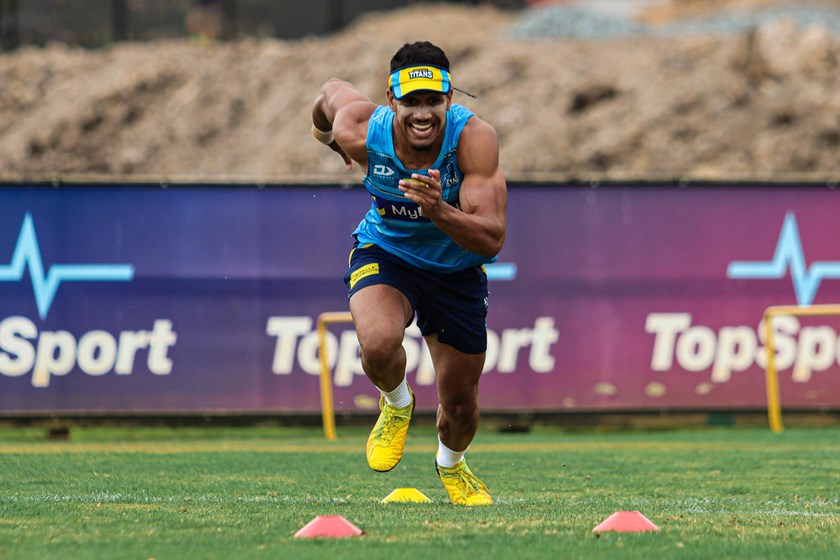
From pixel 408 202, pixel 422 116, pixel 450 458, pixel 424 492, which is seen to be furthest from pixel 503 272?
pixel 422 116

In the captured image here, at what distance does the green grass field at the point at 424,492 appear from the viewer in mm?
5980

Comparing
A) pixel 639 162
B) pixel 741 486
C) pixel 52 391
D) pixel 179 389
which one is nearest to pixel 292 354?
pixel 179 389

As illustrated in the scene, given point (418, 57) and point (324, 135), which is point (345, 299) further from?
point (418, 57)

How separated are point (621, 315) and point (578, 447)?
213cm

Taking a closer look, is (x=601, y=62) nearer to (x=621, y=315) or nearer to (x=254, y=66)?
(x=254, y=66)

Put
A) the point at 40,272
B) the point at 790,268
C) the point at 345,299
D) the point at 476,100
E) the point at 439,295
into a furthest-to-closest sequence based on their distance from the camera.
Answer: the point at 476,100, the point at 790,268, the point at 345,299, the point at 40,272, the point at 439,295

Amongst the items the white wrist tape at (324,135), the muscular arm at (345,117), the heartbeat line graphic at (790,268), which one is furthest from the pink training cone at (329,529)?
the heartbeat line graphic at (790,268)

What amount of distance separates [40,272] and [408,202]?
6916 mm

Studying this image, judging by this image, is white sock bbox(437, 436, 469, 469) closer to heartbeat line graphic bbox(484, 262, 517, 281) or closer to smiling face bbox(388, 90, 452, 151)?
smiling face bbox(388, 90, 452, 151)

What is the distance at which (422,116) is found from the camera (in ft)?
24.1

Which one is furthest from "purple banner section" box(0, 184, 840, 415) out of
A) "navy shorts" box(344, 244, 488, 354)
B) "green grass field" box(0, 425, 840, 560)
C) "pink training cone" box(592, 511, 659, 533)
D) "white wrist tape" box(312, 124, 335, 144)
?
"pink training cone" box(592, 511, 659, 533)

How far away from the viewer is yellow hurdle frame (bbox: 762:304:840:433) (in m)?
14.0

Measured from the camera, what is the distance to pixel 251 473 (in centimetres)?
980

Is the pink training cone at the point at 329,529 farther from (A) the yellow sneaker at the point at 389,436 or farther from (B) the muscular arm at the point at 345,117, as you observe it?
(B) the muscular arm at the point at 345,117
